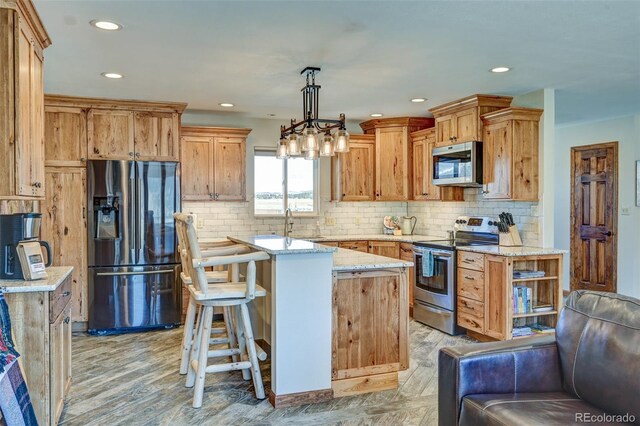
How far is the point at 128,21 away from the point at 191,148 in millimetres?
2888

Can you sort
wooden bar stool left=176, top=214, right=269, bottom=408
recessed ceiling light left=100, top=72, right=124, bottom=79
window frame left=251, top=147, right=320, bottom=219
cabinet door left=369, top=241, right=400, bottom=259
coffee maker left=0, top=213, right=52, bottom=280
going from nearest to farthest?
coffee maker left=0, top=213, right=52, bottom=280 → wooden bar stool left=176, top=214, right=269, bottom=408 → recessed ceiling light left=100, top=72, right=124, bottom=79 → cabinet door left=369, top=241, right=400, bottom=259 → window frame left=251, top=147, right=320, bottom=219

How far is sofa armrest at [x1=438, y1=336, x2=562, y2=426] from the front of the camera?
7.19ft

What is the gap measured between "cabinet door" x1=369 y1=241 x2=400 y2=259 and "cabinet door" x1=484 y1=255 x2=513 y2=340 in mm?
1524

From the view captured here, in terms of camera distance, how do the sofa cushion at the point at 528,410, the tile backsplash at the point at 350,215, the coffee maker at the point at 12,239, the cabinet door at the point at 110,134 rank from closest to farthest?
the sofa cushion at the point at 528,410 < the coffee maker at the point at 12,239 < the cabinet door at the point at 110,134 < the tile backsplash at the point at 350,215

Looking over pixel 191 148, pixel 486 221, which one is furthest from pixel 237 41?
pixel 486 221

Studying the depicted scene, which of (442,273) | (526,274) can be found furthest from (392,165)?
(526,274)

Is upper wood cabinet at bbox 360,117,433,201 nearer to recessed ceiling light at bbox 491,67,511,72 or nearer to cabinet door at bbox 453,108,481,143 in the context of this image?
cabinet door at bbox 453,108,481,143

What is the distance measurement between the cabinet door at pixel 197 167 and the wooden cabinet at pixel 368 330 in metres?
3.02

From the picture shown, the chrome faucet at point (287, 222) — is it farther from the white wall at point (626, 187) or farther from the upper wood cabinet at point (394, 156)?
the white wall at point (626, 187)

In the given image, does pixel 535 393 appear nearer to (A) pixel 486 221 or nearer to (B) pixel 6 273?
(B) pixel 6 273

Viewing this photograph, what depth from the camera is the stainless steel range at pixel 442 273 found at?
16.2ft

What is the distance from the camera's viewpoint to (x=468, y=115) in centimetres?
511

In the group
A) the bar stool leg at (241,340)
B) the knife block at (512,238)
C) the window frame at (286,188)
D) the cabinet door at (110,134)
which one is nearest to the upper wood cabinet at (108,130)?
the cabinet door at (110,134)

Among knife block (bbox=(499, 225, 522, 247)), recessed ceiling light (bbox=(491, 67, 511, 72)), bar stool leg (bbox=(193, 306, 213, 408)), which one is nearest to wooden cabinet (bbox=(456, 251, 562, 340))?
knife block (bbox=(499, 225, 522, 247))
